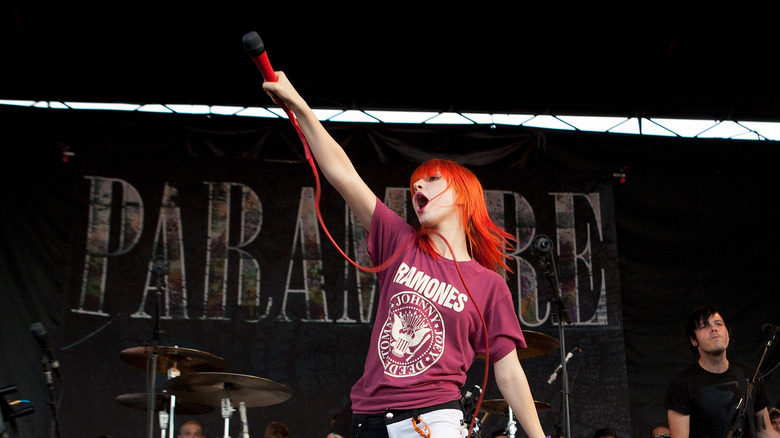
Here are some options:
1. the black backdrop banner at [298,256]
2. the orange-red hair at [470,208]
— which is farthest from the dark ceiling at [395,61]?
the orange-red hair at [470,208]

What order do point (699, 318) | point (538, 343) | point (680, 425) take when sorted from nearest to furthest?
1. point (680, 425)
2. point (699, 318)
3. point (538, 343)

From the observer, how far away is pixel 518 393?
234 cm

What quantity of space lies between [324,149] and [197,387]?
3.09 metres

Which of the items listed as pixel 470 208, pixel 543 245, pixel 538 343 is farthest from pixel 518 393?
pixel 538 343

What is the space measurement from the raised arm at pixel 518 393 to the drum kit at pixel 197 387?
2695 mm

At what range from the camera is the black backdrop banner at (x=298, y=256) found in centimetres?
654

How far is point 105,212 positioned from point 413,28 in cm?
311

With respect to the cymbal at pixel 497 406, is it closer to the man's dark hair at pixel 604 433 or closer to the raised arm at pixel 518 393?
the man's dark hair at pixel 604 433

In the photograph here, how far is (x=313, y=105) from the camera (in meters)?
7.35

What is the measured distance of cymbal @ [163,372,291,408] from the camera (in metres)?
4.78

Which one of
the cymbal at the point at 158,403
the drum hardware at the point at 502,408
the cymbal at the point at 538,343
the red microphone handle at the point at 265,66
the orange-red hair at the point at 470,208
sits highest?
the red microphone handle at the point at 265,66

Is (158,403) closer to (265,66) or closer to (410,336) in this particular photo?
(410,336)

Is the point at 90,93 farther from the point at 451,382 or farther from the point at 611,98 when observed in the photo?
the point at 451,382

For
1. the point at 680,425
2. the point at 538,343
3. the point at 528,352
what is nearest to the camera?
the point at 680,425
